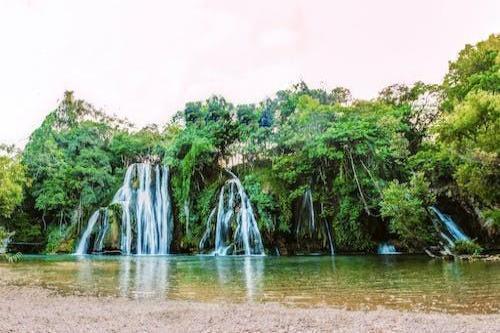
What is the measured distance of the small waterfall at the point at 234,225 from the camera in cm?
3212

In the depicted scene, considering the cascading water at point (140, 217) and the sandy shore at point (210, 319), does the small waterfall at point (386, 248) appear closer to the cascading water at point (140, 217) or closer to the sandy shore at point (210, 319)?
the cascading water at point (140, 217)

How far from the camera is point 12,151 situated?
40750 millimetres

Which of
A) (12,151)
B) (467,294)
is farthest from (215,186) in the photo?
(467,294)

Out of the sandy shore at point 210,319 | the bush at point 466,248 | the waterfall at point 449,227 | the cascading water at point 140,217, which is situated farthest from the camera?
the cascading water at point 140,217

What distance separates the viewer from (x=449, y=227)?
2956 cm

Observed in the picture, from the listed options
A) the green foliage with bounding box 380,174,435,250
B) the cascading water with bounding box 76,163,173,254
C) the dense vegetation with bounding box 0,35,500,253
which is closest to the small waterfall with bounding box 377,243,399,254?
the dense vegetation with bounding box 0,35,500,253

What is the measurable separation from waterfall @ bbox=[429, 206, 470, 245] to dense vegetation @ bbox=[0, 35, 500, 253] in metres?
0.94

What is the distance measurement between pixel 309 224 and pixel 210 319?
83.0 feet

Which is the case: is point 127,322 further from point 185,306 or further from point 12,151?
point 12,151

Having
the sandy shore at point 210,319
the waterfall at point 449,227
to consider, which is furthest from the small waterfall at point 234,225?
the sandy shore at point 210,319

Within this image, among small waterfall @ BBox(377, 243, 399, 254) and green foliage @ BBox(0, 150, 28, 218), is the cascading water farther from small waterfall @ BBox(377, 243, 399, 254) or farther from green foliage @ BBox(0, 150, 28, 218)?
small waterfall @ BBox(377, 243, 399, 254)

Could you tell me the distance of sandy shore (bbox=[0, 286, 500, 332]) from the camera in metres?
7.62

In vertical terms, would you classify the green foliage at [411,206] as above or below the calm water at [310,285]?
above

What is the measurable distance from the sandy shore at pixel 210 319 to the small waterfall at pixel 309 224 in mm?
23205
